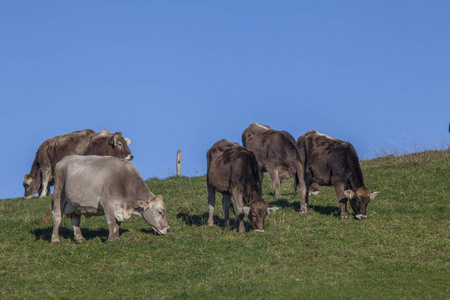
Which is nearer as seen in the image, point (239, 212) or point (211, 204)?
point (239, 212)

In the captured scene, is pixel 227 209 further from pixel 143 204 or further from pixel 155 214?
pixel 143 204

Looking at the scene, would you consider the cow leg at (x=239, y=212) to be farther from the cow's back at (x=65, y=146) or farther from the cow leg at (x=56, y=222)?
the cow's back at (x=65, y=146)

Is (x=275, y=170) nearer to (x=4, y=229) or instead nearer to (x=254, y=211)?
(x=254, y=211)

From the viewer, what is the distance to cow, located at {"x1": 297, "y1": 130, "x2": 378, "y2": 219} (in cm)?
1802

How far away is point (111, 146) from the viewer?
26.6 m

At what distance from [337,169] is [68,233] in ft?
28.6

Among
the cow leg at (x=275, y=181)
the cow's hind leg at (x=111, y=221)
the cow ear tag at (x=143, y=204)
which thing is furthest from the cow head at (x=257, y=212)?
the cow leg at (x=275, y=181)

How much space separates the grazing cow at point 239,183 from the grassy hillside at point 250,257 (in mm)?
564

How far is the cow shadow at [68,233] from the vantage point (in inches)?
672

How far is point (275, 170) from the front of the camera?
23172 mm

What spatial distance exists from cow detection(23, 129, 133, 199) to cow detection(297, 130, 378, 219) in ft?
32.0

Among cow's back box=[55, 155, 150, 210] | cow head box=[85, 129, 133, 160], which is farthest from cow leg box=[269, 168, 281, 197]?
cow's back box=[55, 155, 150, 210]

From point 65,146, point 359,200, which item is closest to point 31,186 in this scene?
point 65,146

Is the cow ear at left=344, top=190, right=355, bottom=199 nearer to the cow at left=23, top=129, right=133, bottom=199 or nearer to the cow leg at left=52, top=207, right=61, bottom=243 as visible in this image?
the cow leg at left=52, top=207, right=61, bottom=243
